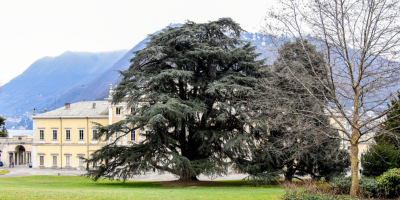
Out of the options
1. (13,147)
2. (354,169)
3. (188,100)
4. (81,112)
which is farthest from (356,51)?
(13,147)

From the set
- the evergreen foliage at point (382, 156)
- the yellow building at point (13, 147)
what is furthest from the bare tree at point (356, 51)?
the yellow building at point (13, 147)

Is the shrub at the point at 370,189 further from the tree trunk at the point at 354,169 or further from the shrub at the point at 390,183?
the tree trunk at the point at 354,169

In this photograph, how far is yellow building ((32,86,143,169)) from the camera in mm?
41844

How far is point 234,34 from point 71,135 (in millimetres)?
28895

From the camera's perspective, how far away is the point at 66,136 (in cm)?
4231

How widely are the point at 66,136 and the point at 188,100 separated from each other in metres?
28.6

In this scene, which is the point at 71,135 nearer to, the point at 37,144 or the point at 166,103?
the point at 37,144

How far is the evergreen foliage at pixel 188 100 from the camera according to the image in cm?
1762

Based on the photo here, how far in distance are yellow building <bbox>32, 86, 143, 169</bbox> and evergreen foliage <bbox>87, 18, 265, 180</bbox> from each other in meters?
22.8

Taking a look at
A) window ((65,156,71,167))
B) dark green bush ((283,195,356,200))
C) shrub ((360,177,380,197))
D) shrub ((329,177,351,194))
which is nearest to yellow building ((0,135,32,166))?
window ((65,156,71,167))

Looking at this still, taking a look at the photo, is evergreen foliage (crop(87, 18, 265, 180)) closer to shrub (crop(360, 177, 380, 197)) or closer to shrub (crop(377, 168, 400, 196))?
shrub (crop(360, 177, 380, 197))

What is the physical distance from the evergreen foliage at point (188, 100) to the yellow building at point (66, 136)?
22767mm

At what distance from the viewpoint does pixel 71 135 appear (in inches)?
1661

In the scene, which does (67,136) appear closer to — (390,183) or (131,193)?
(131,193)
